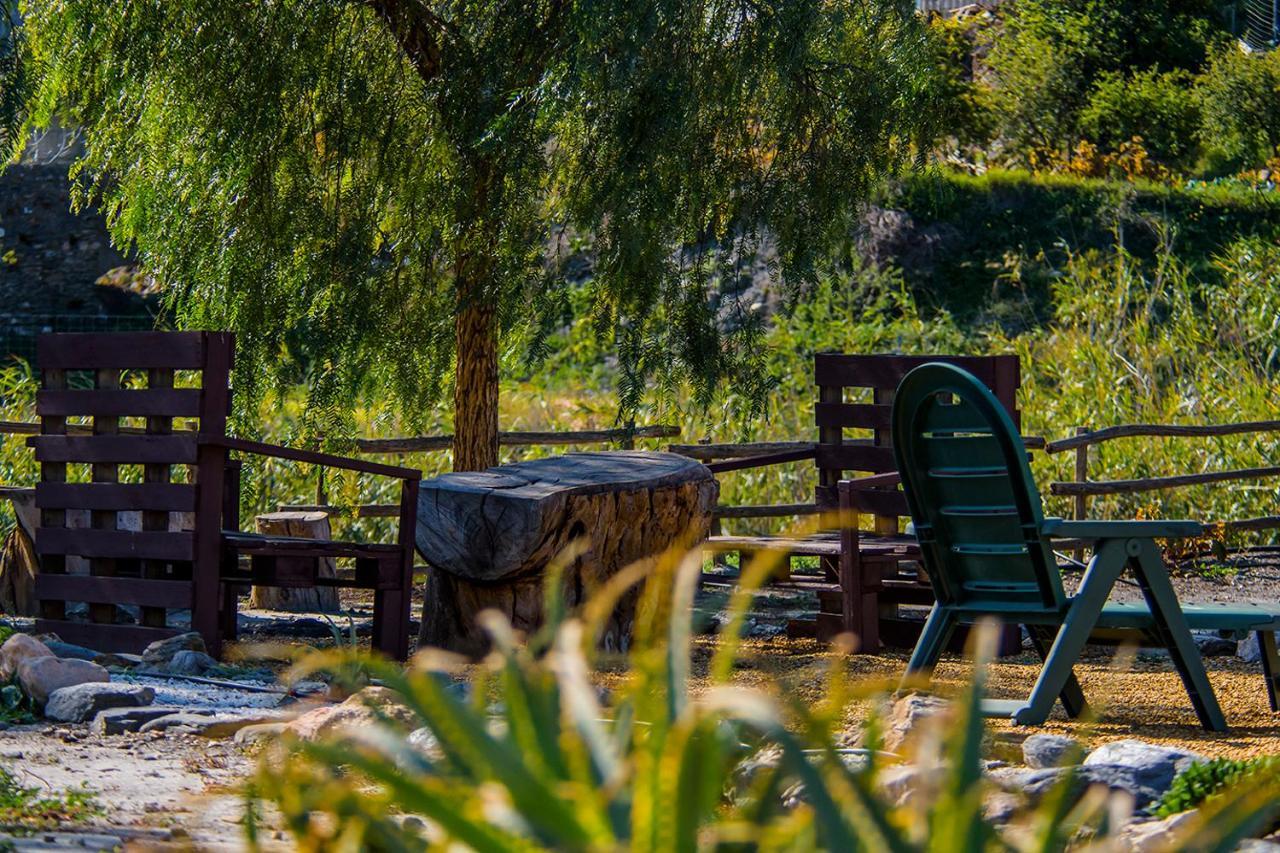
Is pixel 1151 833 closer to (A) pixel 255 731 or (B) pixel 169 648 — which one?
(A) pixel 255 731

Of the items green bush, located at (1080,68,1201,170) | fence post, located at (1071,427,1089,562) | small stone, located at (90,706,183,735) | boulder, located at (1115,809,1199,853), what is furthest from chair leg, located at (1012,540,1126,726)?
green bush, located at (1080,68,1201,170)

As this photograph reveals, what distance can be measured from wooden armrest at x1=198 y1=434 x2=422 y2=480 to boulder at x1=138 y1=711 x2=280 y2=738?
156 centimetres

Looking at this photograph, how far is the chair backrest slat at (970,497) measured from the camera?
4.16 meters

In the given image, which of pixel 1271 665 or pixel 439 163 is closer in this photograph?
pixel 1271 665

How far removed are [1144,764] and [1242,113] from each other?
17.8m

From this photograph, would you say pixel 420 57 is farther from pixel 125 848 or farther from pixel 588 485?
pixel 125 848

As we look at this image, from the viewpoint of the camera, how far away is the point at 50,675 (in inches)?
197

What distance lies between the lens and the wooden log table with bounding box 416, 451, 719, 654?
19.4 feet

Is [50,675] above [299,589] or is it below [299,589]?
above

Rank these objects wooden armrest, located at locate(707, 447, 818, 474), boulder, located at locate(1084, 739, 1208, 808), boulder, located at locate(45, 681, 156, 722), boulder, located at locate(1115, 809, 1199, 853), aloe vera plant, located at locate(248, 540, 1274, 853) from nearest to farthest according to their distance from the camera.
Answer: aloe vera plant, located at locate(248, 540, 1274, 853) < boulder, located at locate(1115, 809, 1199, 853) < boulder, located at locate(1084, 739, 1208, 808) < boulder, located at locate(45, 681, 156, 722) < wooden armrest, located at locate(707, 447, 818, 474)

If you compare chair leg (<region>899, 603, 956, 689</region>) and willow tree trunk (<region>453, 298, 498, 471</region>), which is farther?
willow tree trunk (<region>453, 298, 498, 471</region>)

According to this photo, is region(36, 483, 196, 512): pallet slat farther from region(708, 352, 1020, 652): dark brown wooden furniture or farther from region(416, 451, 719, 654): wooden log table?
region(708, 352, 1020, 652): dark brown wooden furniture

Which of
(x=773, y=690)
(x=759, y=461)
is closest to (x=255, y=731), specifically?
(x=773, y=690)

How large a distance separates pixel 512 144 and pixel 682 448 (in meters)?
3.46
